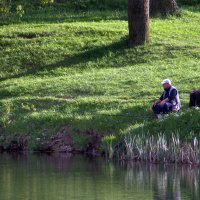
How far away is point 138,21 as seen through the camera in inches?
1495

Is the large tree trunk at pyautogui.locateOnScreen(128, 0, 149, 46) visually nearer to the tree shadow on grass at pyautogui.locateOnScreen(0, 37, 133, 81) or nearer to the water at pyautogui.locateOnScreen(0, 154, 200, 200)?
the tree shadow on grass at pyautogui.locateOnScreen(0, 37, 133, 81)

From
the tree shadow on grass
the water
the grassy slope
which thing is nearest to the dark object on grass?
the grassy slope

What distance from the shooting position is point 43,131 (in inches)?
1133

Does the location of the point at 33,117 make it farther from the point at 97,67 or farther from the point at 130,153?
the point at 97,67

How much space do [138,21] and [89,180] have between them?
15.5 metres

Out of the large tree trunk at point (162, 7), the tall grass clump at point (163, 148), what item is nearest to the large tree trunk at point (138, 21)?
the large tree trunk at point (162, 7)

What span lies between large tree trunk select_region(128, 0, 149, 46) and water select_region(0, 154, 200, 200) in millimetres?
11898

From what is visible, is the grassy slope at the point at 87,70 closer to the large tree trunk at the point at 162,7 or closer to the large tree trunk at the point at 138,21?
the large tree trunk at the point at 138,21

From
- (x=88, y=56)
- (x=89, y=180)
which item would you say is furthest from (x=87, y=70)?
(x=89, y=180)

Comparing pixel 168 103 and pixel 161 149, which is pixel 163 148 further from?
pixel 168 103

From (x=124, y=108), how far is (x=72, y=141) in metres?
2.07

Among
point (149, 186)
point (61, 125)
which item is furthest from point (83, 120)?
point (149, 186)

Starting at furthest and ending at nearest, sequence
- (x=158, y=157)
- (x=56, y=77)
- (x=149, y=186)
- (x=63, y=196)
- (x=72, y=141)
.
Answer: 1. (x=56, y=77)
2. (x=72, y=141)
3. (x=158, y=157)
4. (x=149, y=186)
5. (x=63, y=196)

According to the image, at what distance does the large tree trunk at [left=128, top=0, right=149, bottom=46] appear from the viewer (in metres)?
37.8
